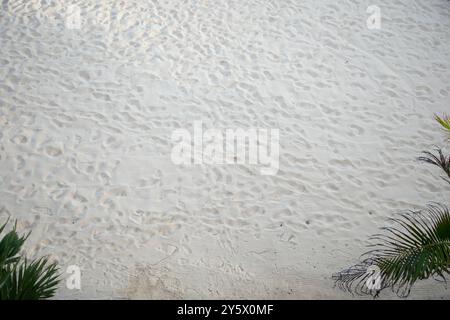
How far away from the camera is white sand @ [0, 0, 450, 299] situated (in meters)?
4.46

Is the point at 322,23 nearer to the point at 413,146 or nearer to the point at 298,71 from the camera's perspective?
the point at 298,71

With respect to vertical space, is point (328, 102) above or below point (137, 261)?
above

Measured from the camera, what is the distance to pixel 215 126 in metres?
5.70

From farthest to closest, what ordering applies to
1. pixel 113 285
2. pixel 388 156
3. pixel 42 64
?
pixel 42 64, pixel 388 156, pixel 113 285

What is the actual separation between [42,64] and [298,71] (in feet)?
9.78

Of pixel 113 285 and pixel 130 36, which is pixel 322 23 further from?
pixel 113 285

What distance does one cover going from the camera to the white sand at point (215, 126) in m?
4.46

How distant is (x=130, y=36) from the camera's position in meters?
6.79

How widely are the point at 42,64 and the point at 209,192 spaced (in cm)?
275

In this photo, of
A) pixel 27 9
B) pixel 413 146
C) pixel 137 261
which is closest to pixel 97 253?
pixel 137 261

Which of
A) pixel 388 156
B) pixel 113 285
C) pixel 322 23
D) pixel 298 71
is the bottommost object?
pixel 113 285

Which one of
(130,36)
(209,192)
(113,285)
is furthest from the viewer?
(130,36)

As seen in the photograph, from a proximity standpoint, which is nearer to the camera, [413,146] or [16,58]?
[413,146]

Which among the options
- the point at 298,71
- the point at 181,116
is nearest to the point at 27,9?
the point at 181,116
